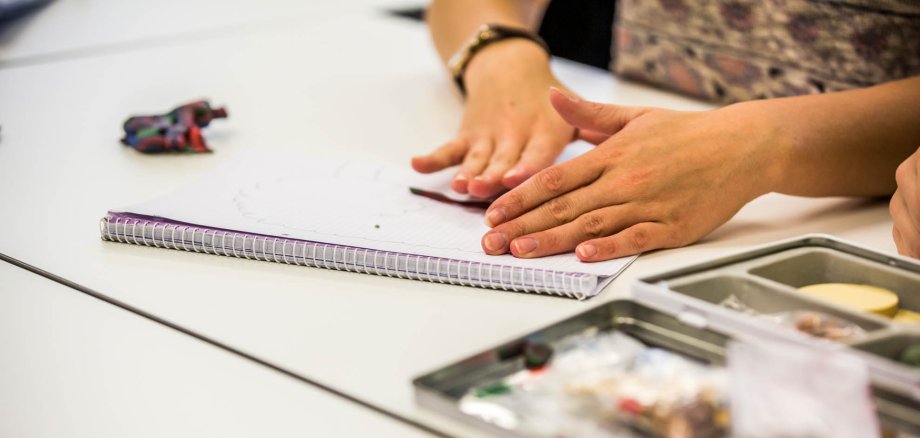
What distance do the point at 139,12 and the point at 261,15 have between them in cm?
22

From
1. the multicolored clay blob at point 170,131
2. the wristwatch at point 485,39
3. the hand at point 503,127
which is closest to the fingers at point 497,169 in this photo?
the hand at point 503,127

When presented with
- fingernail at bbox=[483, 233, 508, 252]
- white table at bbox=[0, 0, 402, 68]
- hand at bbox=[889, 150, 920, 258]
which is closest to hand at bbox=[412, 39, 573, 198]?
fingernail at bbox=[483, 233, 508, 252]

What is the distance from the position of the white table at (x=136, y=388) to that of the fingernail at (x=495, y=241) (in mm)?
211

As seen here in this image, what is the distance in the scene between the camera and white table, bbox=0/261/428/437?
603mm

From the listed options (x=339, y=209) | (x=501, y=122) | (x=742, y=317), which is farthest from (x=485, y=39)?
(x=742, y=317)

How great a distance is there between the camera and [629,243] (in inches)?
31.8

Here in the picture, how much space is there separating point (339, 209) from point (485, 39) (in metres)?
0.41

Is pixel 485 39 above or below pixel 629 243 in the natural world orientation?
above

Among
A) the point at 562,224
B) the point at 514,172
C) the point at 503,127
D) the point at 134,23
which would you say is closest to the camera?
the point at 562,224

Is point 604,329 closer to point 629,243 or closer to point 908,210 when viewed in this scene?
point 629,243

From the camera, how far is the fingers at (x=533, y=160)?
3.05 feet

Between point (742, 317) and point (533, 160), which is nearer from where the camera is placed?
point (742, 317)

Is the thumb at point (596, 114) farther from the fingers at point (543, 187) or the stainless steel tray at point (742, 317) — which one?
the stainless steel tray at point (742, 317)

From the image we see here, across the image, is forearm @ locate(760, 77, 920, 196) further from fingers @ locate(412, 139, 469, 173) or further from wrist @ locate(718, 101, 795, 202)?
fingers @ locate(412, 139, 469, 173)
